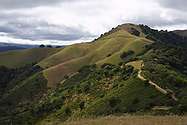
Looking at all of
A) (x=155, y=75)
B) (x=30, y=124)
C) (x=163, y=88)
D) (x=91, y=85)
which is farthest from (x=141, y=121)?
(x=91, y=85)

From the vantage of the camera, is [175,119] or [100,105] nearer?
[175,119]

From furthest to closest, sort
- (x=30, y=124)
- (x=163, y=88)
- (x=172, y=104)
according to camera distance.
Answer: (x=30, y=124), (x=163, y=88), (x=172, y=104)

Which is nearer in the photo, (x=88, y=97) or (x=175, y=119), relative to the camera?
(x=175, y=119)

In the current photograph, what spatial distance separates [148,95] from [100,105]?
17.2 metres

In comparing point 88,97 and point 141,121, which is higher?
point 141,121

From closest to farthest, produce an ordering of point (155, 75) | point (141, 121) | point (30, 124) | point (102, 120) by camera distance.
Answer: point (141, 121) → point (102, 120) → point (155, 75) → point (30, 124)

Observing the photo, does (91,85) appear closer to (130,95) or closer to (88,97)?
(88,97)

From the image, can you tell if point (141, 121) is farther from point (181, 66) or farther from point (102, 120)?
point (181, 66)

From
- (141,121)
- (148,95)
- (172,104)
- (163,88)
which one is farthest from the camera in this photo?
(163,88)

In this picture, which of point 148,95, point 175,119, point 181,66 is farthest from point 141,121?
point 181,66

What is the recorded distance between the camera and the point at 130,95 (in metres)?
123

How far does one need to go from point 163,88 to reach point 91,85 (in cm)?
5258

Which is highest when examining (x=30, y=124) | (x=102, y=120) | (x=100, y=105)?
(x=102, y=120)

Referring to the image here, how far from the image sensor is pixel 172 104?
99875 mm
